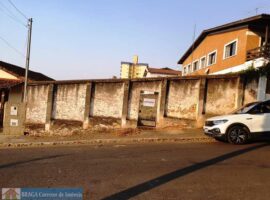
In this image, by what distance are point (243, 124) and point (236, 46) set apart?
12000mm

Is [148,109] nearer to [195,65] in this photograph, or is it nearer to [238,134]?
[238,134]

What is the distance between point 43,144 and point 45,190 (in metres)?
8.22

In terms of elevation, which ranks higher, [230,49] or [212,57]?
[230,49]

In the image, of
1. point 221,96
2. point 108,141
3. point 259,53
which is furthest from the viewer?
point 259,53

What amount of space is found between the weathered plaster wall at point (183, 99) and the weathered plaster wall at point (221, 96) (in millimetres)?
697

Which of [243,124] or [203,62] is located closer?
[243,124]

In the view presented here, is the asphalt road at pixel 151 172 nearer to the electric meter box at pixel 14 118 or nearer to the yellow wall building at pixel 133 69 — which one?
the electric meter box at pixel 14 118

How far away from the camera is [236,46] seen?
2270 cm

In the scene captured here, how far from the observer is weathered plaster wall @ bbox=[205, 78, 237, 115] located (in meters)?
16.9

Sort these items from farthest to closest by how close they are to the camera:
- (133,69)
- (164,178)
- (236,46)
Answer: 1. (133,69)
2. (236,46)
3. (164,178)

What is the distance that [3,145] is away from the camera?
14.7 metres

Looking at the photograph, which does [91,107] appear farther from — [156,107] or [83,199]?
[83,199]

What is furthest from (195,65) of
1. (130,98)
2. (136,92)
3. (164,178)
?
(164,178)

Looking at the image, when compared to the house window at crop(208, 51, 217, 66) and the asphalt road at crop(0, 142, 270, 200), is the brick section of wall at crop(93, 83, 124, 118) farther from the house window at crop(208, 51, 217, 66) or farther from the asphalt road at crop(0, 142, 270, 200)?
the house window at crop(208, 51, 217, 66)
